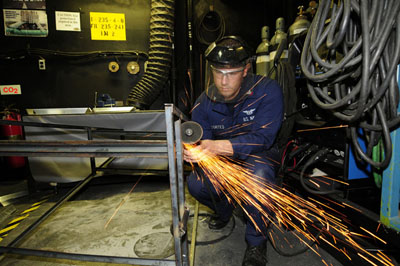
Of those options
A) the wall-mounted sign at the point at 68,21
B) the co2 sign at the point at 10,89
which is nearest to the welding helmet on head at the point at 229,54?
the wall-mounted sign at the point at 68,21

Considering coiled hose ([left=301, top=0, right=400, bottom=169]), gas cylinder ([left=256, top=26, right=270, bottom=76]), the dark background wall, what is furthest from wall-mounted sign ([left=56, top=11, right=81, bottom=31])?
coiled hose ([left=301, top=0, right=400, bottom=169])

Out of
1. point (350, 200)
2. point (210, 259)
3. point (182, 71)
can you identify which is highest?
point (182, 71)

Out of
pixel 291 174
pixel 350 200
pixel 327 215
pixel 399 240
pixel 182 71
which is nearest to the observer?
pixel 399 240

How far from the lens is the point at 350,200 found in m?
1.72

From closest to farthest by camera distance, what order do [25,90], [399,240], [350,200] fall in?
[399,240]
[350,200]
[25,90]

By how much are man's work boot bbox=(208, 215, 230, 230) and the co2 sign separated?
455 cm

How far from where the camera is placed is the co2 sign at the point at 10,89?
4281 millimetres

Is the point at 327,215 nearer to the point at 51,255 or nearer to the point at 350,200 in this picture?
the point at 350,200

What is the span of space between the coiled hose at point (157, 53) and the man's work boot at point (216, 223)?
2.52 m

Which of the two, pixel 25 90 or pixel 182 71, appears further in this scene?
pixel 182 71

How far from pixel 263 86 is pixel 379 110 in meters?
0.95

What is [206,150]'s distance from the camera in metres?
1.74

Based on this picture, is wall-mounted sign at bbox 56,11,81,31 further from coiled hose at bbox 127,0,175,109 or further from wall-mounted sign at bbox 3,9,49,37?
coiled hose at bbox 127,0,175,109

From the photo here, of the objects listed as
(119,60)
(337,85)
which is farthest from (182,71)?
(337,85)
